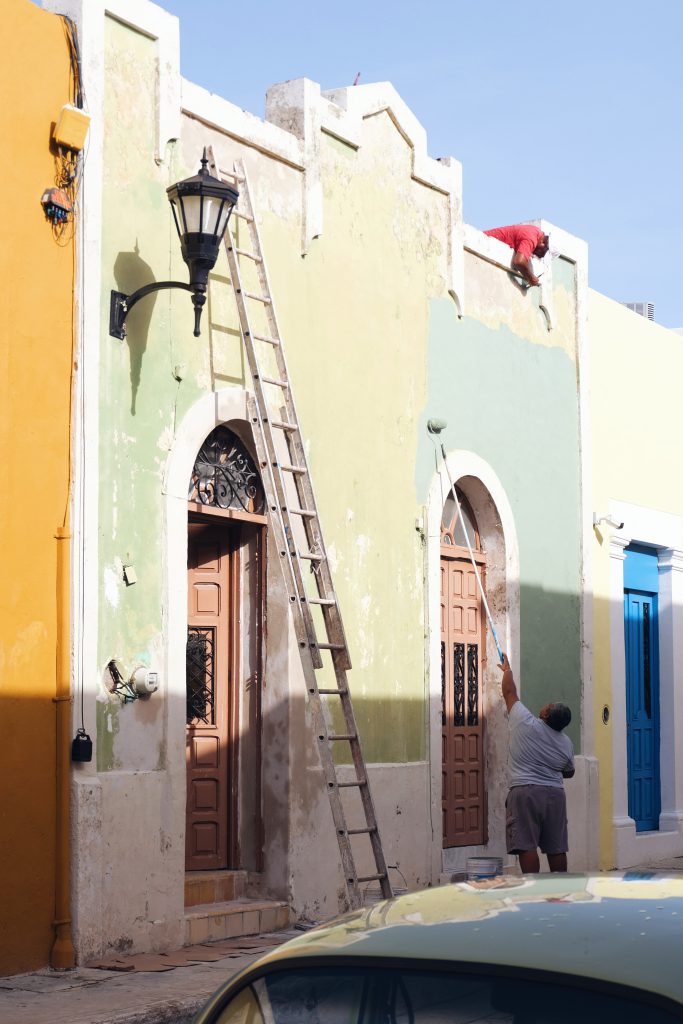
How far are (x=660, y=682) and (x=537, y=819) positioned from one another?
5.60m

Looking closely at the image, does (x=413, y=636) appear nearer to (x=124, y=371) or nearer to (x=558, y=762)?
(x=558, y=762)

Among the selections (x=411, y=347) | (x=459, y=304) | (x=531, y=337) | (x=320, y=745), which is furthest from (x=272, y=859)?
(x=531, y=337)

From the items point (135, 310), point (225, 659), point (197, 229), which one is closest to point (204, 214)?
point (197, 229)

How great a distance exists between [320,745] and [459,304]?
4507 millimetres

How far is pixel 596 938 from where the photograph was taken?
2.42m

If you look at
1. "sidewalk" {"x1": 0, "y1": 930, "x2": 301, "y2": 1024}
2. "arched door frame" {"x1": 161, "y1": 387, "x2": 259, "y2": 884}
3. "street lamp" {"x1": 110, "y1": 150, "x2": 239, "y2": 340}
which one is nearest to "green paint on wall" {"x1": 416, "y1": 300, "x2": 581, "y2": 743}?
"arched door frame" {"x1": 161, "y1": 387, "x2": 259, "y2": 884}

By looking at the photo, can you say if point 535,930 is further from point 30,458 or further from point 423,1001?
point 30,458

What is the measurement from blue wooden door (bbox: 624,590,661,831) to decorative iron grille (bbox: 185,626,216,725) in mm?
6076

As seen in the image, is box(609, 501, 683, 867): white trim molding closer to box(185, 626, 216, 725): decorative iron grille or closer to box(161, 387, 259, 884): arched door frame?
box(185, 626, 216, 725): decorative iron grille

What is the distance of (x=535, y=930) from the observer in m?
2.47

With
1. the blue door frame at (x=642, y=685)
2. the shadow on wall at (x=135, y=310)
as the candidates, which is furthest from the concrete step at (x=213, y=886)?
the blue door frame at (x=642, y=685)

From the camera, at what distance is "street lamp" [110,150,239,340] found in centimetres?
818

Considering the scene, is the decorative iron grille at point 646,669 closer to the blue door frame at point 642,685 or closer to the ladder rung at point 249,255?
the blue door frame at point 642,685

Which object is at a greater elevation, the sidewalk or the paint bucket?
the paint bucket
